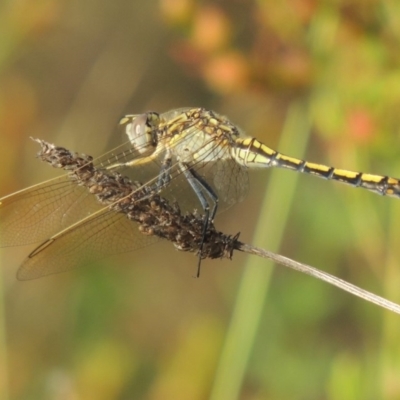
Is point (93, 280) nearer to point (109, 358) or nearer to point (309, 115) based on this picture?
point (109, 358)

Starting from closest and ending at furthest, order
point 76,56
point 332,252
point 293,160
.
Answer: point 293,160
point 332,252
point 76,56

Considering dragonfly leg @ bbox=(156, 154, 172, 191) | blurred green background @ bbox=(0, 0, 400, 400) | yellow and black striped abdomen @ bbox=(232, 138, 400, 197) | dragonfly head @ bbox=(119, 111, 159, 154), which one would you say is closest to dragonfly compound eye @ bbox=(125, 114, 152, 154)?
dragonfly head @ bbox=(119, 111, 159, 154)

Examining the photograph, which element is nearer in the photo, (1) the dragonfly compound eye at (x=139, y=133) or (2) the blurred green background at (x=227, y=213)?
(1) the dragonfly compound eye at (x=139, y=133)

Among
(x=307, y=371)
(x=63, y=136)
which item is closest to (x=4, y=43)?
(x=63, y=136)

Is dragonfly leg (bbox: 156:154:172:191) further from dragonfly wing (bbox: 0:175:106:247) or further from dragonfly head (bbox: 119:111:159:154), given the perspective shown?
dragonfly wing (bbox: 0:175:106:247)

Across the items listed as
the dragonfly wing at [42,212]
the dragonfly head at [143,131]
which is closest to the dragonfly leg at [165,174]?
the dragonfly head at [143,131]

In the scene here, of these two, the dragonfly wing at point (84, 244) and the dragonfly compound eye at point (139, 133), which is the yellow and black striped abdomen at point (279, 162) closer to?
the dragonfly compound eye at point (139, 133)
